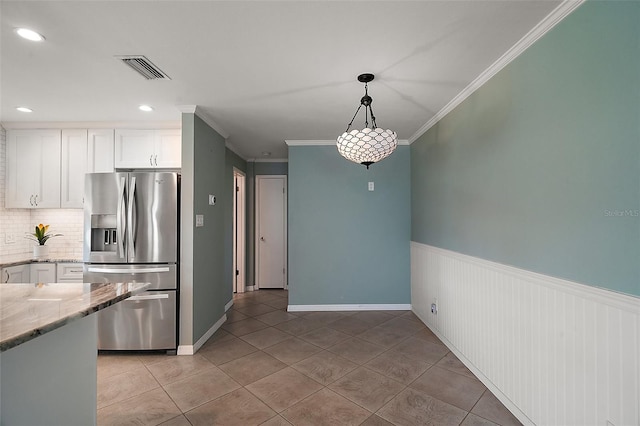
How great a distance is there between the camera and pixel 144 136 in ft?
10.6

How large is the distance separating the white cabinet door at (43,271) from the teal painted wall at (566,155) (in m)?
4.46

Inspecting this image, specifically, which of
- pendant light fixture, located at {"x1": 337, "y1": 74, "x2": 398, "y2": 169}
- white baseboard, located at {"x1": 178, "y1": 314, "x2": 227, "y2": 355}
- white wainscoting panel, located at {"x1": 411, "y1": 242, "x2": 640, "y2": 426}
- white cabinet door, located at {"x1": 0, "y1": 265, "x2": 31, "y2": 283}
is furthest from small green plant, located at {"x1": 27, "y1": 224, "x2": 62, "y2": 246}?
white wainscoting panel, located at {"x1": 411, "y1": 242, "x2": 640, "y2": 426}

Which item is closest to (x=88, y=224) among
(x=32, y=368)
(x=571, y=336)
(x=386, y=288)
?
(x=32, y=368)

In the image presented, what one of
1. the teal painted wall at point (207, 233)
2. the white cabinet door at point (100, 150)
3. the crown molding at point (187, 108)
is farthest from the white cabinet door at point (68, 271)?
the crown molding at point (187, 108)

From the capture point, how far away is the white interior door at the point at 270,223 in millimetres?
5355

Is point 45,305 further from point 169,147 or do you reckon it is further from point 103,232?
point 169,147

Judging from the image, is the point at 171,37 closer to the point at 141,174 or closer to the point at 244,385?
the point at 141,174

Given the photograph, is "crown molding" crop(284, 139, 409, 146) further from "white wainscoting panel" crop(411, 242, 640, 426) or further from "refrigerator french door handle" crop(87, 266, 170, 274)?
"refrigerator french door handle" crop(87, 266, 170, 274)

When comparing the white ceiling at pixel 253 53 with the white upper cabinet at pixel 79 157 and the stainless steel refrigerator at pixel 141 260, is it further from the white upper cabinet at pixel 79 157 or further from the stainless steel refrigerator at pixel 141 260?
the stainless steel refrigerator at pixel 141 260

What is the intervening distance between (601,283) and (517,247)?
1.85 feet

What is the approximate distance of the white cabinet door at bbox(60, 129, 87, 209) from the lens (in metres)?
3.27

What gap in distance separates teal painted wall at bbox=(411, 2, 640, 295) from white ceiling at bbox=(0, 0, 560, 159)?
0.90 feet

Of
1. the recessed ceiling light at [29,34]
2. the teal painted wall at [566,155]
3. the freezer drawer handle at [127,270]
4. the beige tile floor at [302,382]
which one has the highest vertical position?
the recessed ceiling light at [29,34]

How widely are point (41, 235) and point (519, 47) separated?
16.6 feet
